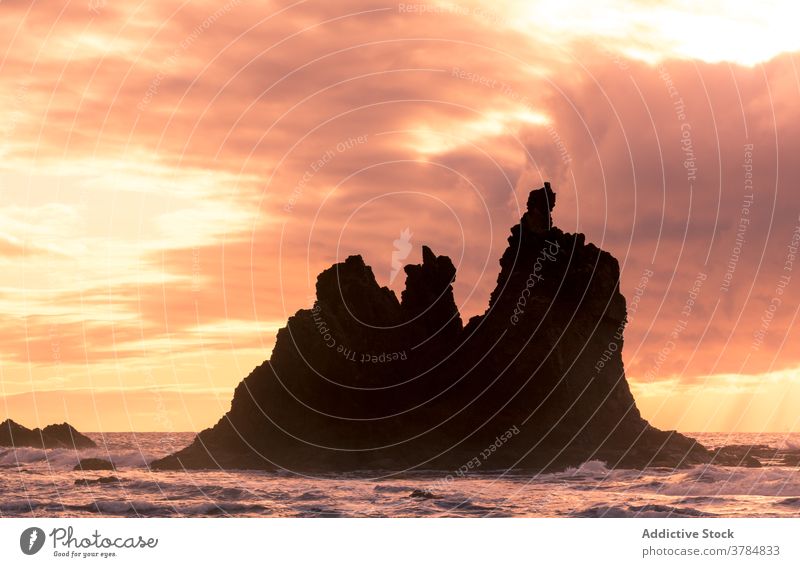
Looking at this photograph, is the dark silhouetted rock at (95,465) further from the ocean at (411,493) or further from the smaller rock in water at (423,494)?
the smaller rock in water at (423,494)

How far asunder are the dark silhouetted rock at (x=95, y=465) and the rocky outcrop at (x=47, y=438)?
93.6 feet

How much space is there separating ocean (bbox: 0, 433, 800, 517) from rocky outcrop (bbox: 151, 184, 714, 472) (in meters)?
5.19

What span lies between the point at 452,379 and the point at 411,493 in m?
32.2

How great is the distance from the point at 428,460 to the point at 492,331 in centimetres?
1504

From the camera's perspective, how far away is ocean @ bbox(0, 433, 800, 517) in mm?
72375

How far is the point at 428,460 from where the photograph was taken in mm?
108750

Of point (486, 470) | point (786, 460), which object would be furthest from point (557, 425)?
point (786, 460)

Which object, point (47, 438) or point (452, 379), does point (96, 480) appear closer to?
point (452, 379)

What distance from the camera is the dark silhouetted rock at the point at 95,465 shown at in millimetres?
110250

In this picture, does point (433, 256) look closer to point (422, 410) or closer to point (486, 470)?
point (422, 410)

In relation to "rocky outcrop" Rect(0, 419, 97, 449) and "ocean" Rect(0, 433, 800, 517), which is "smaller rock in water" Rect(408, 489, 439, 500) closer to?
"ocean" Rect(0, 433, 800, 517)

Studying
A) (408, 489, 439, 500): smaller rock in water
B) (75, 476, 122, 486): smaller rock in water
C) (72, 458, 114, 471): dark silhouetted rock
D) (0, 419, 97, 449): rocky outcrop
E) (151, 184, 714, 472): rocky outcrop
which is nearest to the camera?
(408, 489, 439, 500): smaller rock in water

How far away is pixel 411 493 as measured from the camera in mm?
83125

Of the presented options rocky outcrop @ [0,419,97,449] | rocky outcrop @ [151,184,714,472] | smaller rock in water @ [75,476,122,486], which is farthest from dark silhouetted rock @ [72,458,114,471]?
rocky outcrop @ [0,419,97,449]
